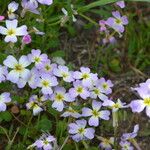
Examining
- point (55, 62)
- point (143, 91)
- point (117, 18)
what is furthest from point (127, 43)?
point (143, 91)

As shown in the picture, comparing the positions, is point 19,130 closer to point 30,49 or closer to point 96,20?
point 30,49

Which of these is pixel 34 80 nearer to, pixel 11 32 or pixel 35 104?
pixel 35 104

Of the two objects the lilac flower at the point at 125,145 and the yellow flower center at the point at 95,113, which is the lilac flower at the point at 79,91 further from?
the lilac flower at the point at 125,145

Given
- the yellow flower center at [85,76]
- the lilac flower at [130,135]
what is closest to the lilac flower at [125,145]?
the lilac flower at [130,135]

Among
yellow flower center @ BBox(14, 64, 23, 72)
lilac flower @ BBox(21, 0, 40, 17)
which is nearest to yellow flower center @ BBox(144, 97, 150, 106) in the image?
yellow flower center @ BBox(14, 64, 23, 72)

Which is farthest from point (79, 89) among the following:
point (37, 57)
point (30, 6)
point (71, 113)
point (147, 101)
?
point (30, 6)

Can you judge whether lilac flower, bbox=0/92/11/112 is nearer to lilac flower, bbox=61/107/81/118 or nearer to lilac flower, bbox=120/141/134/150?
lilac flower, bbox=61/107/81/118
